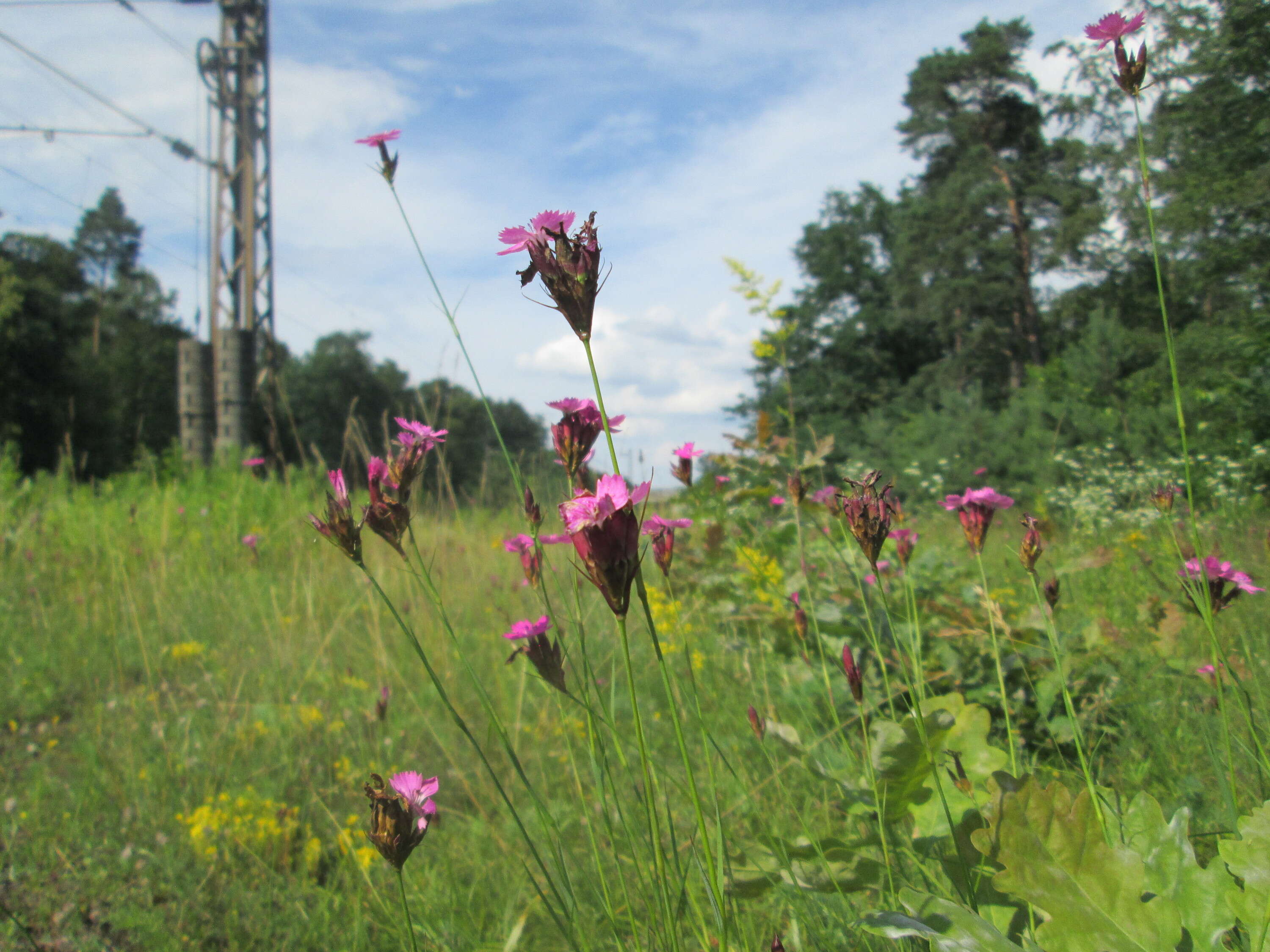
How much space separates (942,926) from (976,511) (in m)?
0.61

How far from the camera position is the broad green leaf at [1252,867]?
28.2 inches

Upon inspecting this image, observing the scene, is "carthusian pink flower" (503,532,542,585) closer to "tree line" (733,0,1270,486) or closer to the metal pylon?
"tree line" (733,0,1270,486)

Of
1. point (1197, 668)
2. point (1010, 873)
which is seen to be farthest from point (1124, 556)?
point (1010, 873)

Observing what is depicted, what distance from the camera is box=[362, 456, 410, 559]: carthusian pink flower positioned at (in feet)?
2.87

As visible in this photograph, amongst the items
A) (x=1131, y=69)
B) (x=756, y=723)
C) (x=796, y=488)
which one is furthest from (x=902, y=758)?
(x=1131, y=69)

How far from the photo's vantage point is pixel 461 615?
3367 millimetres

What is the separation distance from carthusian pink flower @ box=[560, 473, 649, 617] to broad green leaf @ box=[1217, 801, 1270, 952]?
2.30ft

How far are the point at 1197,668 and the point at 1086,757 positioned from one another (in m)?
0.42

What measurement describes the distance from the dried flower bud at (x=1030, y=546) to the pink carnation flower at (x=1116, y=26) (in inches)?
25.5

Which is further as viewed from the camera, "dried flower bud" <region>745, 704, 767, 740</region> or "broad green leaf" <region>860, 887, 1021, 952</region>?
"dried flower bud" <region>745, 704, 767, 740</region>

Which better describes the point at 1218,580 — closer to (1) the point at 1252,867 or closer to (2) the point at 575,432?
(1) the point at 1252,867

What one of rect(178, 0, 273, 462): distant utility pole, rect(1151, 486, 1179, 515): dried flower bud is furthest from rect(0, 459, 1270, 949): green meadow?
rect(178, 0, 273, 462): distant utility pole

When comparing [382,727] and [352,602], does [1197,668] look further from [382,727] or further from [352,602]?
[352,602]

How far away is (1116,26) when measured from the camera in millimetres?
933
